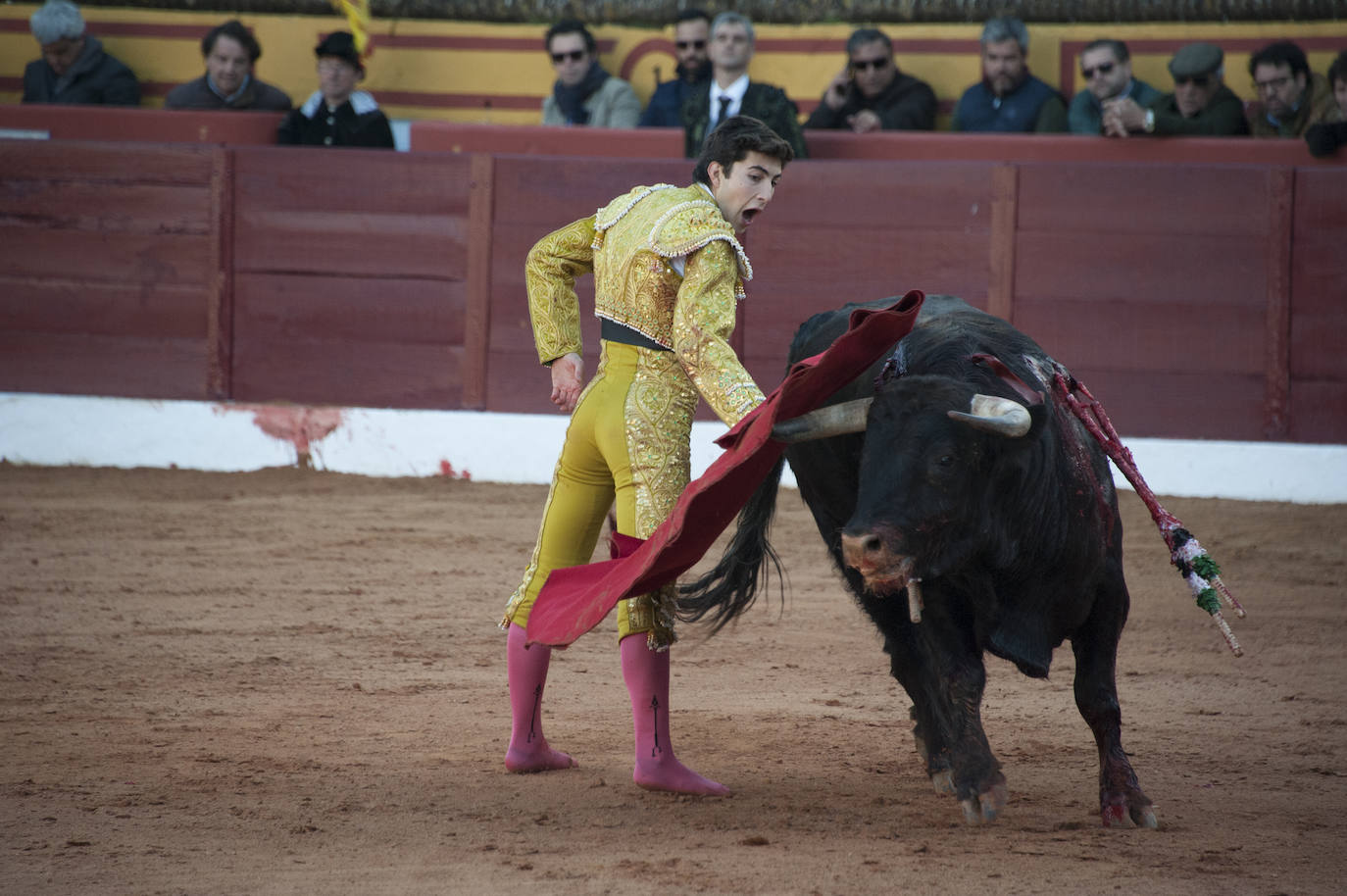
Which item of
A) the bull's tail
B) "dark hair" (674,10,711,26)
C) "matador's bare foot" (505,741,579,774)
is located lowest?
"matador's bare foot" (505,741,579,774)

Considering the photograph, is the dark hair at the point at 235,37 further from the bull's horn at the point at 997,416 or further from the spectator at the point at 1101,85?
the bull's horn at the point at 997,416

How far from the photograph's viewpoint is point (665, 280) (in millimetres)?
2734

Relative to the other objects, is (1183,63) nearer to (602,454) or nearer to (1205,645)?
(1205,645)

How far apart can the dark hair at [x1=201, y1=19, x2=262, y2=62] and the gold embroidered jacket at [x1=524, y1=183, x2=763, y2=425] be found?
4.68 meters

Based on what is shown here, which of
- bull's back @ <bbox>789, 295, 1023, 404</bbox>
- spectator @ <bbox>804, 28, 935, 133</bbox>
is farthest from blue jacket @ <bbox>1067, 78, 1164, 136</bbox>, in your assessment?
bull's back @ <bbox>789, 295, 1023, 404</bbox>

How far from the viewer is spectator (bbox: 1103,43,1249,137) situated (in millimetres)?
6250

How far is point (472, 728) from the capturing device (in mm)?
3262

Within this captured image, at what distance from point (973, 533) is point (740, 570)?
2.83 ft

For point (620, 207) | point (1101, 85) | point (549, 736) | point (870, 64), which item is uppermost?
point (870, 64)

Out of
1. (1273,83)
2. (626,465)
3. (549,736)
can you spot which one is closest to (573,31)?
(1273,83)

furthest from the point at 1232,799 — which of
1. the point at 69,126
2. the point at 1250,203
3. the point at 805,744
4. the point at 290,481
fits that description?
the point at 69,126

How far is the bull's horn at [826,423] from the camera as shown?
2.52 m

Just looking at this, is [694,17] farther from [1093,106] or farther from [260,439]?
[260,439]

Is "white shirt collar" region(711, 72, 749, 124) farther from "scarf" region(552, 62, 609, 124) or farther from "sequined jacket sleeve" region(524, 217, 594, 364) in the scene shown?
"sequined jacket sleeve" region(524, 217, 594, 364)
